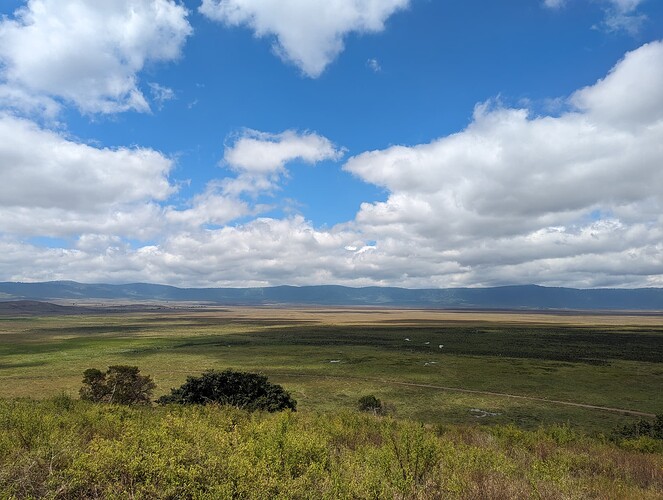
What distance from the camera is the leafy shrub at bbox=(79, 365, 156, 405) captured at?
39.4 meters

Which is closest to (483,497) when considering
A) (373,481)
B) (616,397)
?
(373,481)

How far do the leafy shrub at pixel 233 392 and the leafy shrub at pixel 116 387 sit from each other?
3.94 meters

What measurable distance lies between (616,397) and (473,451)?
54110 millimetres

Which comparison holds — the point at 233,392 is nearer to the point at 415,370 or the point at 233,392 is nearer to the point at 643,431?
the point at 643,431

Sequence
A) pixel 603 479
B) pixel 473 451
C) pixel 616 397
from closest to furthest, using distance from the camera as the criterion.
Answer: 1. pixel 603 479
2. pixel 473 451
3. pixel 616 397

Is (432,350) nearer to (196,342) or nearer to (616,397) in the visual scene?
(616,397)

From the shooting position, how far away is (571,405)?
1973 inches

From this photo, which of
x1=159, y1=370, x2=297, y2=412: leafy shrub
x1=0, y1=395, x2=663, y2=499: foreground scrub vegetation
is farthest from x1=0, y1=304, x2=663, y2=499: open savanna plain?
x1=159, y1=370, x2=297, y2=412: leafy shrub

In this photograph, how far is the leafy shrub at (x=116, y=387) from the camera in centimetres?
3944

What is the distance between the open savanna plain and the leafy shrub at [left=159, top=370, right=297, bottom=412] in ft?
20.3

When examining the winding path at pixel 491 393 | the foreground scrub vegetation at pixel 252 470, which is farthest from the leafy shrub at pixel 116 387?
the winding path at pixel 491 393

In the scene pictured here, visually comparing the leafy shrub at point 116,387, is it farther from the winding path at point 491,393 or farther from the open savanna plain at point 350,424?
the winding path at point 491,393

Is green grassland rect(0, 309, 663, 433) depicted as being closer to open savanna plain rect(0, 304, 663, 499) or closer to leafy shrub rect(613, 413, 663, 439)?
open savanna plain rect(0, 304, 663, 499)

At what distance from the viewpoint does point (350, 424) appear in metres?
21.9
